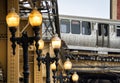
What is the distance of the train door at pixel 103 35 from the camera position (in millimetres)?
53688

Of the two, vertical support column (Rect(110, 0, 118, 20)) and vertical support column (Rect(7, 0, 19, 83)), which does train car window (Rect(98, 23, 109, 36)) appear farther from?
vertical support column (Rect(7, 0, 19, 83))

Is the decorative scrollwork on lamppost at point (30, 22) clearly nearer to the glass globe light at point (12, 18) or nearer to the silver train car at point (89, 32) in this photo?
the glass globe light at point (12, 18)

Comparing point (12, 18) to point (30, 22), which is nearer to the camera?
point (12, 18)

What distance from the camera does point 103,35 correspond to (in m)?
53.6

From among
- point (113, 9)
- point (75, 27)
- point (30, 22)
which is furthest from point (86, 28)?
point (30, 22)

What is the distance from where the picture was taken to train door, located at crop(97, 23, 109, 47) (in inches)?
2114

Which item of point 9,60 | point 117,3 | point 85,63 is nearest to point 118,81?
point 117,3

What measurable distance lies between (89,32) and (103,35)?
1306 millimetres

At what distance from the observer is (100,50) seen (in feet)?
177

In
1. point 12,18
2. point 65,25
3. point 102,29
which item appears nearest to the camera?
point 12,18

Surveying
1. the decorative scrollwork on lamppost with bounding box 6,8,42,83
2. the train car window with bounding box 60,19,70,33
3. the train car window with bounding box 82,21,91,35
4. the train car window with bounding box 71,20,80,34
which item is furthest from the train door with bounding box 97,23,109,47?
the decorative scrollwork on lamppost with bounding box 6,8,42,83

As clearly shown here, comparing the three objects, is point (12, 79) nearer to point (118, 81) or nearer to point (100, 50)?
point (100, 50)

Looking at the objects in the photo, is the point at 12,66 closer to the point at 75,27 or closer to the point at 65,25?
the point at 65,25

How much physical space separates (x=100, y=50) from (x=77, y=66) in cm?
350
